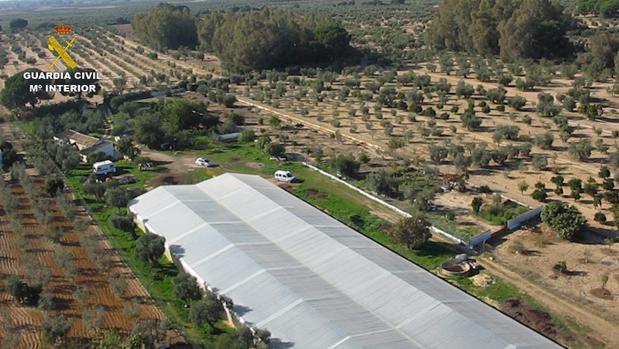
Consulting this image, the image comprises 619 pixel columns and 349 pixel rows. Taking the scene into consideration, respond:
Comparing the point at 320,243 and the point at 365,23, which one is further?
the point at 365,23

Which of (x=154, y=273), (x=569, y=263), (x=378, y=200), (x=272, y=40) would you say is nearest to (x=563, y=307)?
(x=569, y=263)

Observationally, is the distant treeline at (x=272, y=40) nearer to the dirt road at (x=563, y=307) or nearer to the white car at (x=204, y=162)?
the white car at (x=204, y=162)

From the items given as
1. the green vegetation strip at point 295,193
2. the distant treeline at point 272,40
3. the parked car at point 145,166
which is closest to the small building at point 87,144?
the green vegetation strip at point 295,193

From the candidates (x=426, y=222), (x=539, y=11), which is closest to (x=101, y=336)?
(x=426, y=222)

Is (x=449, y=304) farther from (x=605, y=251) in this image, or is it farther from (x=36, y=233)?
(x=36, y=233)

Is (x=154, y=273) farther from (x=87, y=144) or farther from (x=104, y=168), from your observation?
(x=87, y=144)

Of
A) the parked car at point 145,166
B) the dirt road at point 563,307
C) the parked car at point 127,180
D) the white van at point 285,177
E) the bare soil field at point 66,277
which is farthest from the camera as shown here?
the parked car at point 145,166
